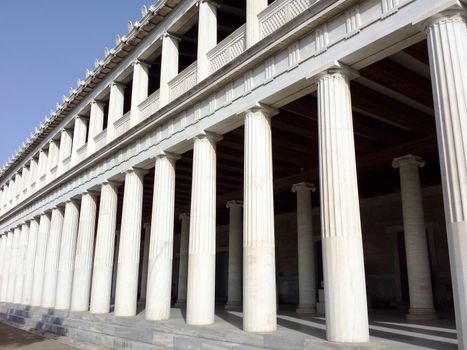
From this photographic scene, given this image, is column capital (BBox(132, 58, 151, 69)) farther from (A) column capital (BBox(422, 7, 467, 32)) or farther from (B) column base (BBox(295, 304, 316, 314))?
(A) column capital (BBox(422, 7, 467, 32))

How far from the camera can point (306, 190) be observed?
19.5 meters

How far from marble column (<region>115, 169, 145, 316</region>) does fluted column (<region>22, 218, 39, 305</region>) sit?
48.8 ft

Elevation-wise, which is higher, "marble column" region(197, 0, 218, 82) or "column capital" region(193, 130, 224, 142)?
"marble column" region(197, 0, 218, 82)

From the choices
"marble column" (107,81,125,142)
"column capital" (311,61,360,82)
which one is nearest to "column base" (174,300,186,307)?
"marble column" (107,81,125,142)

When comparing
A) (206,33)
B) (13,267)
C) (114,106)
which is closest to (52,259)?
(13,267)

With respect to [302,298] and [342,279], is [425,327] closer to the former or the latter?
[342,279]

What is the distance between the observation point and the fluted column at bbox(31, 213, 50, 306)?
88.6 feet

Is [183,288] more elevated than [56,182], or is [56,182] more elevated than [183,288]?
[56,182]

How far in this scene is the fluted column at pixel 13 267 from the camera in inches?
1291

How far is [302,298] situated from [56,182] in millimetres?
16708

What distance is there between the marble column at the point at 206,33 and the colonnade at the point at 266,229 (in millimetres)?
2444

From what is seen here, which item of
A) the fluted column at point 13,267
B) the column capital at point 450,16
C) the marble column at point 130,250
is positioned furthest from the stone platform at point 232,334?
the fluted column at point 13,267

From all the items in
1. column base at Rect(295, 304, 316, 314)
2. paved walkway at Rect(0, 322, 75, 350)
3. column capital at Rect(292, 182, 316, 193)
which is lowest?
paved walkway at Rect(0, 322, 75, 350)

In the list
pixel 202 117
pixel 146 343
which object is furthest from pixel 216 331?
pixel 202 117
